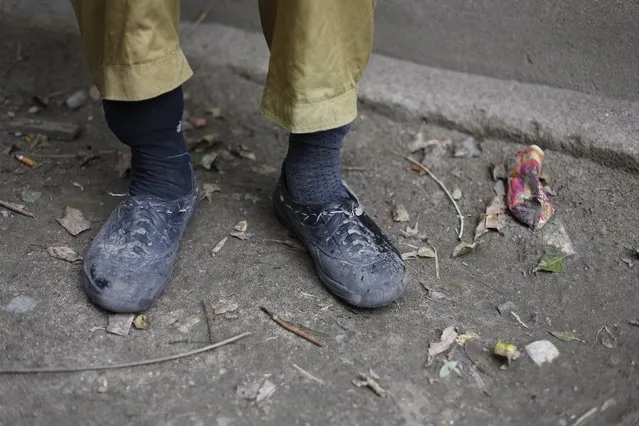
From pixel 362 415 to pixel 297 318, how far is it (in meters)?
0.26

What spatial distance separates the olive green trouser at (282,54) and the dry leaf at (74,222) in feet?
1.32

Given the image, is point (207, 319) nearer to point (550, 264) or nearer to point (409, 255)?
point (409, 255)

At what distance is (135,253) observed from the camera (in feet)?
4.75

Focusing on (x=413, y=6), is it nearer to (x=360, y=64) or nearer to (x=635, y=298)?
(x=360, y=64)

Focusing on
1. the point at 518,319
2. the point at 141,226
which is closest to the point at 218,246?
the point at 141,226

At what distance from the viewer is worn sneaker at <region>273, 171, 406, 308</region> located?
1.43 meters

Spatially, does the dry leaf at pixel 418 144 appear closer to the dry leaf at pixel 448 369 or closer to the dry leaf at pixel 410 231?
the dry leaf at pixel 410 231

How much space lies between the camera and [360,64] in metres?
1.34

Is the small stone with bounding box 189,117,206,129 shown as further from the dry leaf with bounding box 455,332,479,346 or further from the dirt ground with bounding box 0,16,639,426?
the dry leaf with bounding box 455,332,479,346

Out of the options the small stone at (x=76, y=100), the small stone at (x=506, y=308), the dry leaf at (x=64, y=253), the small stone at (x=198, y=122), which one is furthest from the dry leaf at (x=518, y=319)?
the small stone at (x=76, y=100)

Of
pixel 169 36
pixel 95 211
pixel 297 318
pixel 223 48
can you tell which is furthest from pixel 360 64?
pixel 223 48

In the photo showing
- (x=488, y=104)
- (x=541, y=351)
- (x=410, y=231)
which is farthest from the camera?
(x=488, y=104)

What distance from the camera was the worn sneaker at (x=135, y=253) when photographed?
139 cm

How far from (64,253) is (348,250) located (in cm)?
59
